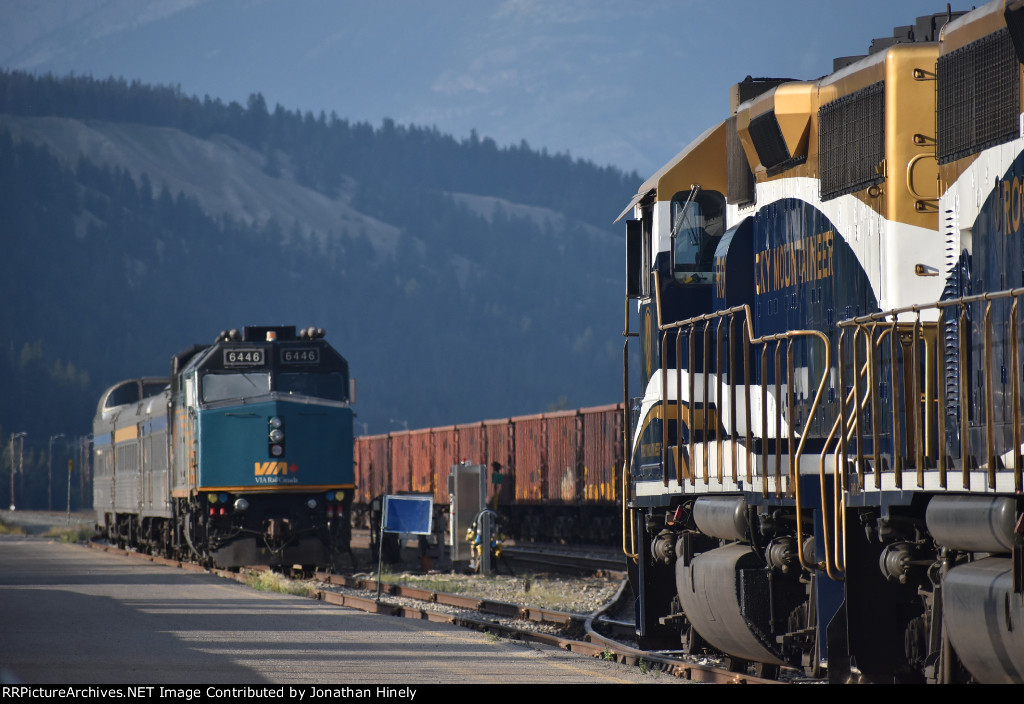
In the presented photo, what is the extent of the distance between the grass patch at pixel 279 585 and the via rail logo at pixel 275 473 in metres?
1.98

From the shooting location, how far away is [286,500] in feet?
75.5

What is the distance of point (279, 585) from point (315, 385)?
14.7 feet

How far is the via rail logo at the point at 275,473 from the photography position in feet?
74.6

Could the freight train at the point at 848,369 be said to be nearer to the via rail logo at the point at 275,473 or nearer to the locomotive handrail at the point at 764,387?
the locomotive handrail at the point at 764,387

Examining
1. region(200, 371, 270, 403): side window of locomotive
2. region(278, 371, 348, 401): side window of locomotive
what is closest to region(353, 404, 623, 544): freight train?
region(278, 371, 348, 401): side window of locomotive

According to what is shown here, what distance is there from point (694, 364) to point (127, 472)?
2292 centimetres

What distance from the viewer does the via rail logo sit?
74.6ft

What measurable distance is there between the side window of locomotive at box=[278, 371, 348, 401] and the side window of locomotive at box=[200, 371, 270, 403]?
0.31 meters

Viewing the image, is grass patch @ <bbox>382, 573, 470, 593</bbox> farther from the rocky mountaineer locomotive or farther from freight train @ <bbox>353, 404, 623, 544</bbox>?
freight train @ <bbox>353, 404, 623, 544</bbox>

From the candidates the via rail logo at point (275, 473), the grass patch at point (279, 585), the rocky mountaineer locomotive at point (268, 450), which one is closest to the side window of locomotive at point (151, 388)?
the rocky mountaineer locomotive at point (268, 450)

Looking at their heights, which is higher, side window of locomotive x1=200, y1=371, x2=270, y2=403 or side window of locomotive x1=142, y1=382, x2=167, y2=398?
side window of locomotive x1=142, y1=382, x2=167, y2=398

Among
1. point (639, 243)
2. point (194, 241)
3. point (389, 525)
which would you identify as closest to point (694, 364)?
point (639, 243)

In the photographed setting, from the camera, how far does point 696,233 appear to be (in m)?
12.1

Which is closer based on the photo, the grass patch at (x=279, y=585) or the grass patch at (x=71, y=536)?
Result: the grass patch at (x=279, y=585)
